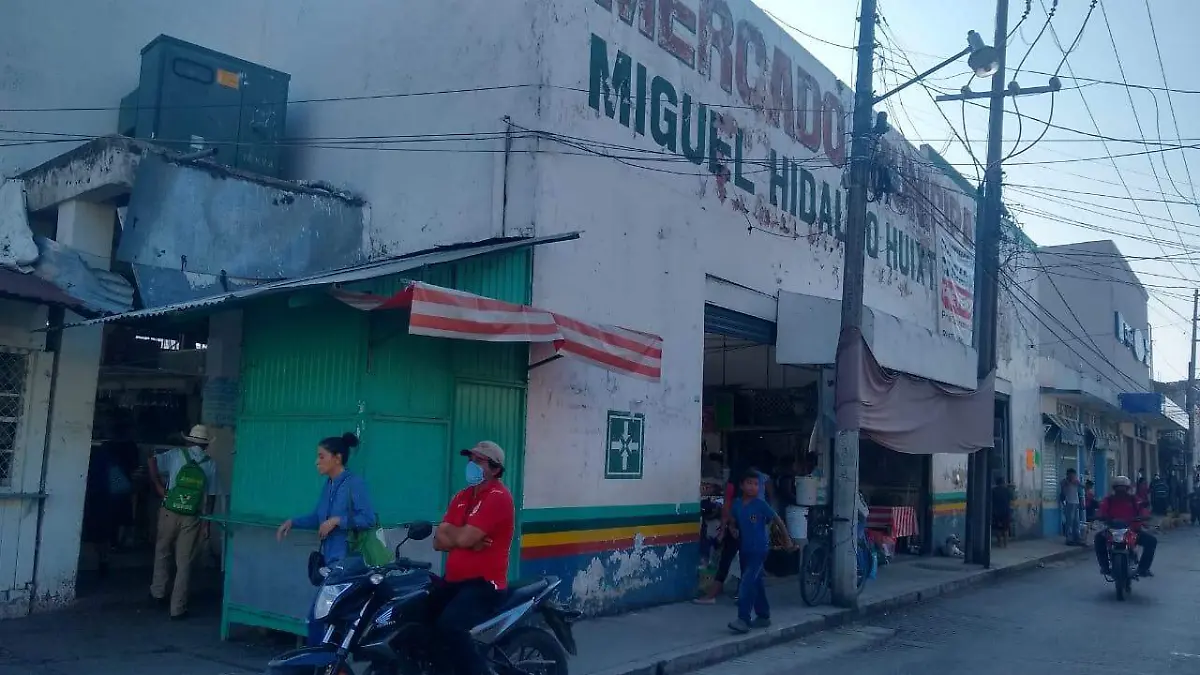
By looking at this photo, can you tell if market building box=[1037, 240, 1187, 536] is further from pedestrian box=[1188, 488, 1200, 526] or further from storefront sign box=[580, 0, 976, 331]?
storefront sign box=[580, 0, 976, 331]

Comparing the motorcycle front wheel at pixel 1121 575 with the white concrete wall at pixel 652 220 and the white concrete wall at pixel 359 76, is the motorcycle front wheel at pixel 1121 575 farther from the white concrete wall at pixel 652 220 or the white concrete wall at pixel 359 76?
the white concrete wall at pixel 359 76

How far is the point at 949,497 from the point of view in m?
19.2

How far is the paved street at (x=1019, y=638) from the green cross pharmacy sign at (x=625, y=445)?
2.35 meters

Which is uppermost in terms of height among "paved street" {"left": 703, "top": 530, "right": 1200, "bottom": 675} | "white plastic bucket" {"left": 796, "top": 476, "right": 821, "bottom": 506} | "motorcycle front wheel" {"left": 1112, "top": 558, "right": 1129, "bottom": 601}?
"white plastic bucket" {"left": 796, "top": 476, "right": 821, "bottom": 506}

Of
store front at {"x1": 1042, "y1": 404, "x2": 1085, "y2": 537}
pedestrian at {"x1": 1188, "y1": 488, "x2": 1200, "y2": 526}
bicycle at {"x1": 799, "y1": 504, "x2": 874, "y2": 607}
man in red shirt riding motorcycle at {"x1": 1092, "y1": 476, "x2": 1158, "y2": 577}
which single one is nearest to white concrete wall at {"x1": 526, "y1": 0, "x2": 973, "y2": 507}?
bicycle at {"x1": 799, "y1": 504, "x2": 874, "y2": 607}

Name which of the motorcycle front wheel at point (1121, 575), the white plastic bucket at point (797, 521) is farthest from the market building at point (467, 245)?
the motorcycle front wheel at point (1121, 575)

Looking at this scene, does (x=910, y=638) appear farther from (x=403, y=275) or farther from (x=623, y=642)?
(x=403, y=275)

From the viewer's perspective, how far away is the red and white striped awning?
7.29m

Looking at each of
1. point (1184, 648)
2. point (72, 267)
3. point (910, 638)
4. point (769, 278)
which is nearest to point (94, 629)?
point (72, 267)

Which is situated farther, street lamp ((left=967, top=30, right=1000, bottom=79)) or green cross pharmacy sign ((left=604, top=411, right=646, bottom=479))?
street lamp ((left=967, top=30, right=1000, bottom=79))

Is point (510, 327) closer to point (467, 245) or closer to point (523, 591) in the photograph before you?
point (467, 245)

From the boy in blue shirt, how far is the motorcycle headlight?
5096 mm

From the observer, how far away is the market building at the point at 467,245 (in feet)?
27.7

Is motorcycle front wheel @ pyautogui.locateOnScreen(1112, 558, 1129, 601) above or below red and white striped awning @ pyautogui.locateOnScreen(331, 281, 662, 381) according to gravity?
below
